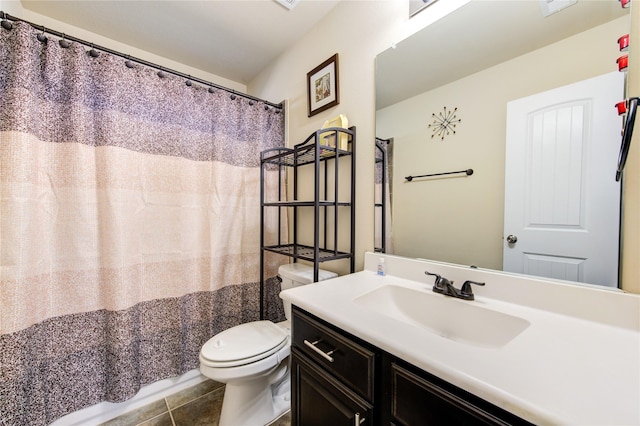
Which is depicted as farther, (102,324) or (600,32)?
(102,324)

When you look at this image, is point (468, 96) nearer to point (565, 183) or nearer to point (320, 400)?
point (565, 183)

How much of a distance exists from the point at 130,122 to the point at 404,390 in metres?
1.75

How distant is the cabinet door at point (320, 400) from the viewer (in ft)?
2.28

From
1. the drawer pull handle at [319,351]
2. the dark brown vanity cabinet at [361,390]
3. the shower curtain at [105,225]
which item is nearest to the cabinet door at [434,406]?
the dark brown vanity cabinet at [361,390]

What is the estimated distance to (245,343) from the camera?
1236 mm

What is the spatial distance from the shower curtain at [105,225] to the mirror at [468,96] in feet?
3.69

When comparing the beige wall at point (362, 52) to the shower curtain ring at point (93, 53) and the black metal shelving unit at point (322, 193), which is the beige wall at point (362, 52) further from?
the shower curtain ring at point (93, 53)

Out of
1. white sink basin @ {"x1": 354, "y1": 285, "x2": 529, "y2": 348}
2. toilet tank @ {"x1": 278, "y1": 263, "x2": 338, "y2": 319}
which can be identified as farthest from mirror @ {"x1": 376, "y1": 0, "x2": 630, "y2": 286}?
toilet tank @ {"x1": 278, "y1": 263, "x2": 338, "y2": 319}

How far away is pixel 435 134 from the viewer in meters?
1.10

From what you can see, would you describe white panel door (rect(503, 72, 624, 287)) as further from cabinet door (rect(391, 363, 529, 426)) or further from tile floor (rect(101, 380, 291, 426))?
tile floor (rect(101, 380, 291, 426))

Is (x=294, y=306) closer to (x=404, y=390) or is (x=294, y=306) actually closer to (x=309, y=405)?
(x=309, y=405)

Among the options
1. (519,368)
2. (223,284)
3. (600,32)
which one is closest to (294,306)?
(519,368)

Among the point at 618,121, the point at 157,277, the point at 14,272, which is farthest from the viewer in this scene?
the point at 157,277

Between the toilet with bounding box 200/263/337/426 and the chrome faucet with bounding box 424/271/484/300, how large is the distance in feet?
2.03
